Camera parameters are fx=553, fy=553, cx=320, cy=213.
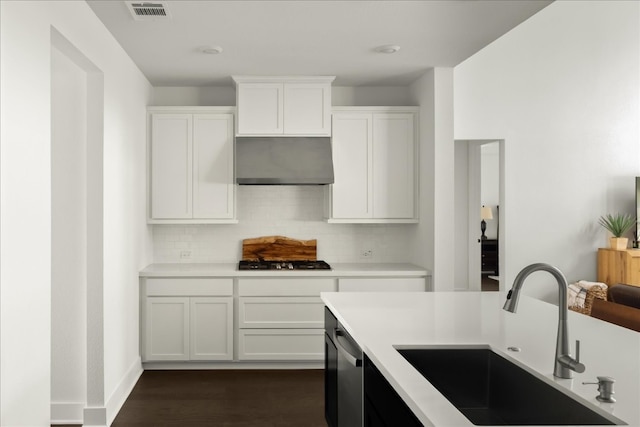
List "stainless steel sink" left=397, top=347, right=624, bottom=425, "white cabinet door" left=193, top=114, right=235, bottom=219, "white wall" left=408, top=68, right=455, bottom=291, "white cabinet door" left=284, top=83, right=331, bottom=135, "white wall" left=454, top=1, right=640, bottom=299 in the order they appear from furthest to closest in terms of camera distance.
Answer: "white wall" left=454, top=1, right=640, bottom=299 → "white cabinet door" left=193, top=114, right=235, bottom=219 → "white cabinet door" left=284, top=83, right=331, bottom=135 → "white wall" left=408, top=68, right=455, bottom=291 → "stainless steel sink" left=397, top=347, right=624, bottom=425

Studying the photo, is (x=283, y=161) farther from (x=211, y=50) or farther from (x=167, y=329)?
(x=167, y=329)

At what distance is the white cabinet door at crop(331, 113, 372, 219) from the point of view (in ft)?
17.0


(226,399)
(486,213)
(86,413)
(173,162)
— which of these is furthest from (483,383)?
(486,213)

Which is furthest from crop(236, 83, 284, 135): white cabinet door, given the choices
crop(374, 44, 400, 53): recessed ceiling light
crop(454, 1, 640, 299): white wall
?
crop(454, 1, 640, 299): white wall

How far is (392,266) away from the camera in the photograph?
17.4 ft

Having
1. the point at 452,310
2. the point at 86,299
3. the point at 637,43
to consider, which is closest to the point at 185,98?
the point at 86,299

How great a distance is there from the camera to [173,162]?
5.12m

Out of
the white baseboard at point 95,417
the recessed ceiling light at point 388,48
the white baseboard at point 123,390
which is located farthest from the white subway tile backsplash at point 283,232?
the white baseboard at point 95,417

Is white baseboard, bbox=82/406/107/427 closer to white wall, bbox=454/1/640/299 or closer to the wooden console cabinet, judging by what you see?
white wall, bbox=454/1/640/299

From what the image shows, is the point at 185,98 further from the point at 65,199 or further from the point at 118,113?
the point at 65,199

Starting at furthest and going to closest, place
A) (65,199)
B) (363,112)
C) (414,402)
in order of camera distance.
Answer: (363,112) < (65,199) < (414,402)

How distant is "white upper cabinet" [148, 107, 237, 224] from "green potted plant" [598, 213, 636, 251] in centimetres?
425

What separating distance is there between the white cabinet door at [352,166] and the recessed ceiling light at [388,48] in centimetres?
100

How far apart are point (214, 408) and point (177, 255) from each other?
190 centimetres
